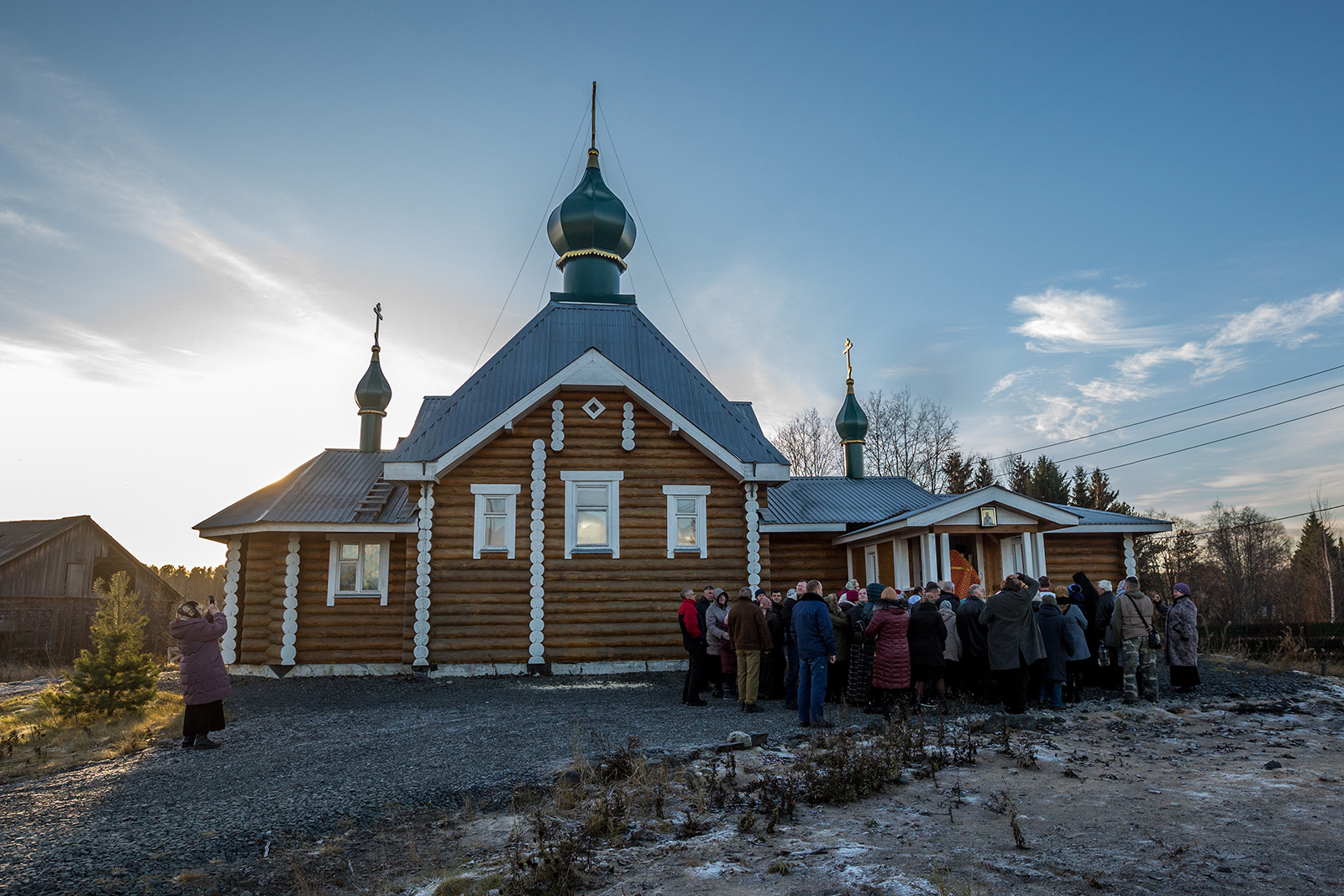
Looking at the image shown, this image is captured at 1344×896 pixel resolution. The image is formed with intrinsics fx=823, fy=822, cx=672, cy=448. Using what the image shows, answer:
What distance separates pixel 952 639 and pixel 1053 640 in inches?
50.1

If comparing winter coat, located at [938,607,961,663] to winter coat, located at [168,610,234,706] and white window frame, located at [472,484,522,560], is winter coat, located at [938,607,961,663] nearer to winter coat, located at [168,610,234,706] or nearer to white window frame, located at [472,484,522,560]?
white window frame, located at [472,484,522,560]

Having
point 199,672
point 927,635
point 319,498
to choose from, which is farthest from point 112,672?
point 927,635

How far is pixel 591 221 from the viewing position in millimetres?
21859

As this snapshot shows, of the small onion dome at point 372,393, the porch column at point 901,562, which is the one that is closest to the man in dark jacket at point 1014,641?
the porch column at point 901,562

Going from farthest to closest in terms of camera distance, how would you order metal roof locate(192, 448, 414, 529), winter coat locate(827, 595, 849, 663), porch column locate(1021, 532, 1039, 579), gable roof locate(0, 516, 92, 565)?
gable roof locate(0, 516, 92, 565), porch column locate(1021, 532, 1039, 579), metal roof locate(192, 448, 414, 529), winter coat locate(827, 595, 849, 663)

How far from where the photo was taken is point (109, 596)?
1134 centimetres

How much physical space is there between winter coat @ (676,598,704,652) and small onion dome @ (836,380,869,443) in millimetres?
14556

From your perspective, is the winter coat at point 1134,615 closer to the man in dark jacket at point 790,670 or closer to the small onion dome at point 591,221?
the man in dark jacket at point 790,670

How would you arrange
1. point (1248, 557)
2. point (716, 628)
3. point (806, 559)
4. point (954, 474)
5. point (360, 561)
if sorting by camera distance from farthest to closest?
point (1248, 557) < point (954, 474) < point (806, 559) < point (360, 561) < point (716, 628)

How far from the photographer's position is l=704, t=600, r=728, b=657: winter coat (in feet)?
37.8

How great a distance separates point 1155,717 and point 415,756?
854cm

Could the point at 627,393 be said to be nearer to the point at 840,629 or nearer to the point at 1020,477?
the point at 840,629

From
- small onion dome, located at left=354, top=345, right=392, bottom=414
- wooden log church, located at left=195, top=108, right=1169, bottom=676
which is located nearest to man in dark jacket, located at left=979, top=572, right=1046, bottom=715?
wooden log church, located at left=195, top=108, right=1169, bottom=676

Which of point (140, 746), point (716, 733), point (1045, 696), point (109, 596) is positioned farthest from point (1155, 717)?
point (109, 596)
